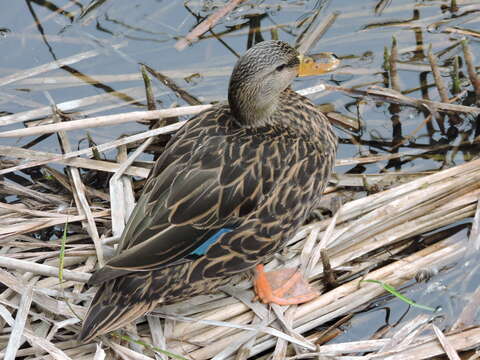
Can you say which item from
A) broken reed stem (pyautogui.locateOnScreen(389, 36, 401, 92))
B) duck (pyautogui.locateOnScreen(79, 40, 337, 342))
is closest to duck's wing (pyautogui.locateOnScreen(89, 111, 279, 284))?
duck (pyautogui.locateOnScreen(79, 40, 337, 342))

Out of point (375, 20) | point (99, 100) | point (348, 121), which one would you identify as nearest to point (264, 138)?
point (348, 121)

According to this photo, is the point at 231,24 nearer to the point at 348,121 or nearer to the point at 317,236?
the point at 348,121

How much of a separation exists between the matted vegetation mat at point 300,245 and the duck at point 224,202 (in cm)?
16

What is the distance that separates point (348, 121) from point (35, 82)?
6.45ft

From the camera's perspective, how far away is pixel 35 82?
18.1 feet

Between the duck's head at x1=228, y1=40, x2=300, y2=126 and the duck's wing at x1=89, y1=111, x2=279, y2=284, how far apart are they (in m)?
0.11

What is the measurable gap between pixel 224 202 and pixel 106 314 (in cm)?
72

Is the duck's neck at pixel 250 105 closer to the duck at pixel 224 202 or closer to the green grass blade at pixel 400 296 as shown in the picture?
the duck at pixel 224 202

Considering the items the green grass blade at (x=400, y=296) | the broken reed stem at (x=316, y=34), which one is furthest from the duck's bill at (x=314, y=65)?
the green grass blade at (x=400, y=296)

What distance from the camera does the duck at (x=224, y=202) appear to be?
12.6 feet

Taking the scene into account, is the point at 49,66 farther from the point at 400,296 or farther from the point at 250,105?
the point at 400,296

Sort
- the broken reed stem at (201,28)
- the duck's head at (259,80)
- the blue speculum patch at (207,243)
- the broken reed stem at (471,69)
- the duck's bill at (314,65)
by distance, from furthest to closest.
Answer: the broken reed stem at (201,28)
the broken reed stem at (471,69)
the duck's bill at (314,65)
the duck's head at (259,80)
the blue speculum patch at (207,243)

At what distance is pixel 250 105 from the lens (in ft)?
13.3

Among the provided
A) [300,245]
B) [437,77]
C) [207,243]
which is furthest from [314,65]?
[207,243]
